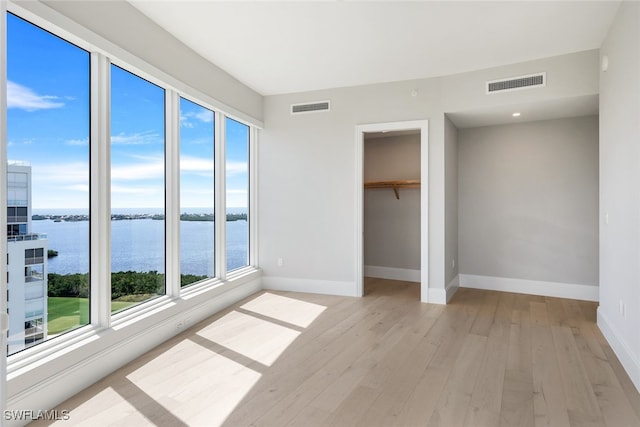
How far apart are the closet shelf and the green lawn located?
14.2 ft

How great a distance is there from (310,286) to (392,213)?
2007mm

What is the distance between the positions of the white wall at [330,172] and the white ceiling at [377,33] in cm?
36

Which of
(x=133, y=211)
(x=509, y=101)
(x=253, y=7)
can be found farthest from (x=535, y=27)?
(x=133, y=211)

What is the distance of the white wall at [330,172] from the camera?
443cm

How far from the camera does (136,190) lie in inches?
124

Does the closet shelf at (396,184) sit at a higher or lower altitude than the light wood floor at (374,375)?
higher

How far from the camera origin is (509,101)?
4066mm

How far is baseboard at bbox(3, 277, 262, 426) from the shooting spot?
2.10 m

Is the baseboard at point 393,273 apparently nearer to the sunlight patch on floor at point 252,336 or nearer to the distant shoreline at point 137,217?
the distant shoreline at point 137,217

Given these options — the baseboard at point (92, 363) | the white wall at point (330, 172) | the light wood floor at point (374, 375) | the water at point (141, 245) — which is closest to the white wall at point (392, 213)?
the white wall at point (330, 172)

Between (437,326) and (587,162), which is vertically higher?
(587,162)

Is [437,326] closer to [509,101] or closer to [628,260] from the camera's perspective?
[628,260]

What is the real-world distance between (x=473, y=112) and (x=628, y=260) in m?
2.43

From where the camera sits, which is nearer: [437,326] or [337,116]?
[437,326]
